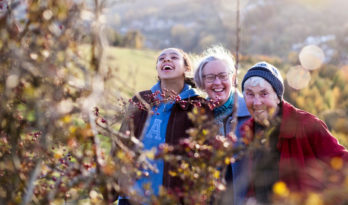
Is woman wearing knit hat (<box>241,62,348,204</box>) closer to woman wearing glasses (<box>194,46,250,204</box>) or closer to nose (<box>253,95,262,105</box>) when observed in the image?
nose (<box>253,95,262,105</box>)

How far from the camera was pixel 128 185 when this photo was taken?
4.12 feet

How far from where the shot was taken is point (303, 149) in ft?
7.29

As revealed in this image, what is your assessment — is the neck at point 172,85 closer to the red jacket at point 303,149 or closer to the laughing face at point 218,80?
the laughing face at point 218,80

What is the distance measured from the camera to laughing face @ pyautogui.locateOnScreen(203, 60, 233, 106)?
10.1 ft

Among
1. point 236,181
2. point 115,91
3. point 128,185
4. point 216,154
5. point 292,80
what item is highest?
point 292,80

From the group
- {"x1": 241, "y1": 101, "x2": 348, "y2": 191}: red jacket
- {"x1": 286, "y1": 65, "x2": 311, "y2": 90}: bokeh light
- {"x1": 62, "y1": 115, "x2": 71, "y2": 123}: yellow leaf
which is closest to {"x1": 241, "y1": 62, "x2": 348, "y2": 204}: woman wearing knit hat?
{"x1": 241, "y1": 101, "x2": 348, "y2": 191}: red jacket

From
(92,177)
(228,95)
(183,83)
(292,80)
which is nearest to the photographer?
(92,177)

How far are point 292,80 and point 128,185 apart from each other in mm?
10904

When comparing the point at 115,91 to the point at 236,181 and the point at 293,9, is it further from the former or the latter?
the point at 293,9

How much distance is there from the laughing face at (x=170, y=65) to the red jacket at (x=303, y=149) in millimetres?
1256

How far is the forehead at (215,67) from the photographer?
10.3 feet

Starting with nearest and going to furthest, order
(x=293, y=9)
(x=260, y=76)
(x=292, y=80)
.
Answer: (x=260, y=76) → (x=292, y=80) → (x=293, y=9)

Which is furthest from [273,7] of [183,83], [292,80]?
[183,83]

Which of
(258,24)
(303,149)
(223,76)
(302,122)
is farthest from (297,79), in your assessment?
(258,24)
